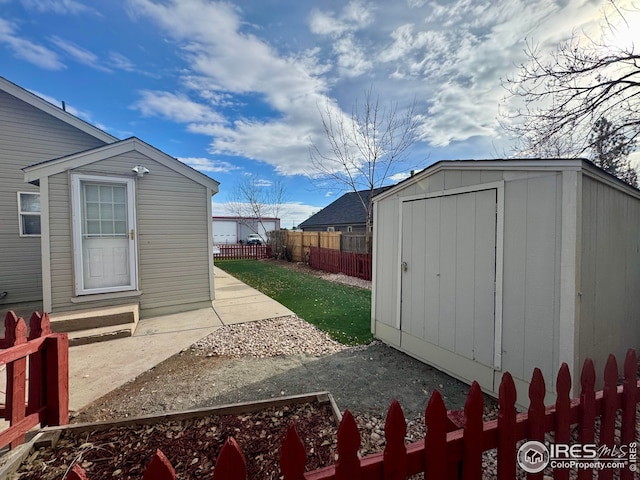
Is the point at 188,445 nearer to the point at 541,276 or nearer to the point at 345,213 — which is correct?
the point at 541,276

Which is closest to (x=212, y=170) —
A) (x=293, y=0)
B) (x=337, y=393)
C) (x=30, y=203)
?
(x=30, y=203)

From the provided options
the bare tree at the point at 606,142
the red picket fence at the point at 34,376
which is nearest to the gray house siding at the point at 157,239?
the red picket fence at the point at 34,376

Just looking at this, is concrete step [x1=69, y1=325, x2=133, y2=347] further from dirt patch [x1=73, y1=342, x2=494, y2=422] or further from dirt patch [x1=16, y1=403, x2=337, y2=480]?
dirt patch [x1=16, y1=403, x2=337, y2=480]

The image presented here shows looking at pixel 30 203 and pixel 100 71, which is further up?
pixel 100 71

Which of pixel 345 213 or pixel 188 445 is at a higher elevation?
pixel 345 213

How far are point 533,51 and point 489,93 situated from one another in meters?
0.93

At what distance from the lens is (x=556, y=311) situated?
7.85 feet

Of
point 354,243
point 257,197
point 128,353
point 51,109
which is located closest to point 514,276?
point 128,353

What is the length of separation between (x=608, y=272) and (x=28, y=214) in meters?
Result: 11.1

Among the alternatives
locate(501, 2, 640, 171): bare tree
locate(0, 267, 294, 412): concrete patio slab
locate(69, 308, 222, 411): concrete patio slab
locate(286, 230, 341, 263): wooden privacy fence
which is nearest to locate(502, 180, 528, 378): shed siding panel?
locate(0, 267, 294, 412): concrete patio slab

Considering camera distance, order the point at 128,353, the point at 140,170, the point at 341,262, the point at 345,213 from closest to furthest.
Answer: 1. the point at 128,353
2. the point at 140,170
3. the point at 341,262
4. the point at 345,213

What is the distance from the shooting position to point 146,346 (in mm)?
4254

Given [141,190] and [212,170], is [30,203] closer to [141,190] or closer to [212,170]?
[141,190]

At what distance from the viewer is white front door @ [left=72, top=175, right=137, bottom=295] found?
5156mm
